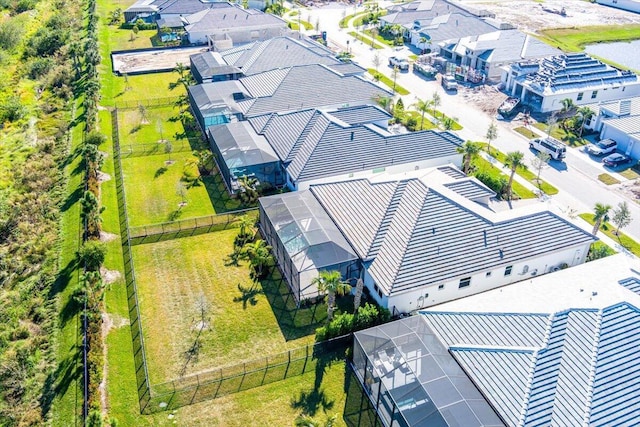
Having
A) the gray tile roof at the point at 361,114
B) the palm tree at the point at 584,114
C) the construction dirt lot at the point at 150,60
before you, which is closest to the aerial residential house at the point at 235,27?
the construction dirt lot at the point at 150,60

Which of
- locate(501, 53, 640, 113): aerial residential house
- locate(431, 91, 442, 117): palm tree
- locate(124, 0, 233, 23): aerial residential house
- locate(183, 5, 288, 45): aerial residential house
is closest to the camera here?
locate(431, 91, 442, 117): palm tree

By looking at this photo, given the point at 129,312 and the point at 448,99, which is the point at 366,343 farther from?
the point at 448,99

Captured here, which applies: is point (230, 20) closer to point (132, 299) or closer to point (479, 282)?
point (132, 299)

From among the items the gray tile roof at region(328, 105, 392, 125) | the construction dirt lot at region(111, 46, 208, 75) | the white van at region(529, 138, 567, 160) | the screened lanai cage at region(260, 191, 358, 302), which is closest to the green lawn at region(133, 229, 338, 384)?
the screened lanai cage at region(260, 191, 358, 302)

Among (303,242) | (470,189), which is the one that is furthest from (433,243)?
(303,242)

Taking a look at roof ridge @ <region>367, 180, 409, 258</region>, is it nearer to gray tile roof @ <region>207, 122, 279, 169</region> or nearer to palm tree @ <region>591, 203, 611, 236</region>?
gray tile roof @ <region>207, 122, 279, 169</region>
